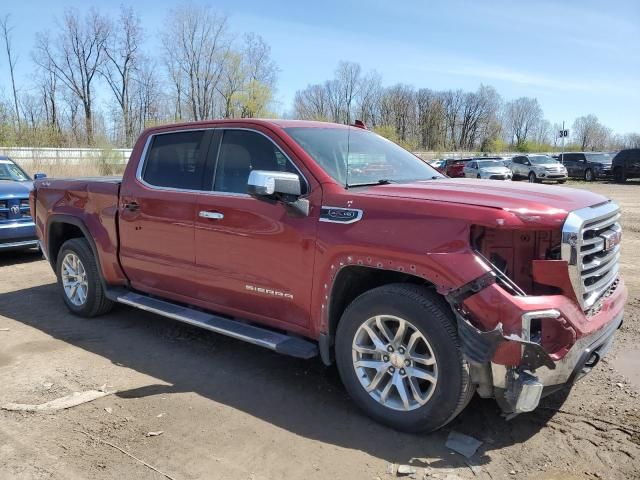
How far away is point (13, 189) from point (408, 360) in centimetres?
817

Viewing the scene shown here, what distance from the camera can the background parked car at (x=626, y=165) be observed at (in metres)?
29.7

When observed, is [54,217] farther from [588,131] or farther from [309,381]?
[588,131]

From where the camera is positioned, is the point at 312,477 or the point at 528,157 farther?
the point at 528,157

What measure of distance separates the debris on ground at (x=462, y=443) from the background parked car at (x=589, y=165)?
1314 inches

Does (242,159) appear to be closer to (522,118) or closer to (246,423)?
(246,423)

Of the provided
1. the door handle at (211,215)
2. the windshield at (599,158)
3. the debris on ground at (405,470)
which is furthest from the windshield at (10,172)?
the windshield at (599,158)

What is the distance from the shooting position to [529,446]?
3.26 meters

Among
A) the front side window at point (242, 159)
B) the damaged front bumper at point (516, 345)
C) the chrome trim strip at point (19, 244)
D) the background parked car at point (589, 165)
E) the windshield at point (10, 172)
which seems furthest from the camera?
the background parked car at point (589, 165)

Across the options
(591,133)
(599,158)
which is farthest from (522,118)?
(599,158)

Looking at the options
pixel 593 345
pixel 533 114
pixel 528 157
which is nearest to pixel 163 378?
pixel 593 345

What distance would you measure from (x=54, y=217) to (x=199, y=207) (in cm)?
245

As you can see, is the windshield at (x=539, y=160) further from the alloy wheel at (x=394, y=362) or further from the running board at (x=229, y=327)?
the alloy wheel at (x=394, y=362)

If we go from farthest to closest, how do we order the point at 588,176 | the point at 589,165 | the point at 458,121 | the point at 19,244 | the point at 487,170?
the point at 458,121
the point at 588,176
the point at 589,165
the point at 487,170
the point at 19,244

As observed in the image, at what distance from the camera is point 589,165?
109 ft
